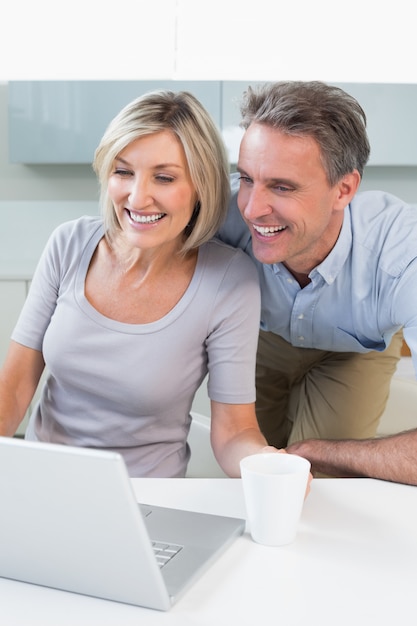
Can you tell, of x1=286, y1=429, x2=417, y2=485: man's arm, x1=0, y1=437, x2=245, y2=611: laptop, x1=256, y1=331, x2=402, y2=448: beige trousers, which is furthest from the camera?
x1=256, y1=331, x2=402, y2=448: beige trousers

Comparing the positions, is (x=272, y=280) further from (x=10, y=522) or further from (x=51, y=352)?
(x=10, y=522)

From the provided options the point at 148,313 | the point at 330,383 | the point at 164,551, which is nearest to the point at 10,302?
the point at 330,383

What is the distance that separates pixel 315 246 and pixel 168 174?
1.33ft

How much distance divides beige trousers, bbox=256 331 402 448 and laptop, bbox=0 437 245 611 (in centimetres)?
134

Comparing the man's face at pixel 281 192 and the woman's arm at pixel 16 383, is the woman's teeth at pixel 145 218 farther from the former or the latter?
the woman's arm at pixel 16 383

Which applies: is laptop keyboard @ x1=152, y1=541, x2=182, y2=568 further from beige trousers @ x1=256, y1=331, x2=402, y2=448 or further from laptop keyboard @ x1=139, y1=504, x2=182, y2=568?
beige trousers @ x1=256, y1=331, x2=402, y2=448

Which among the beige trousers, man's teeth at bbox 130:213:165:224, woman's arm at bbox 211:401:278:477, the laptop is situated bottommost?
the beige trousers

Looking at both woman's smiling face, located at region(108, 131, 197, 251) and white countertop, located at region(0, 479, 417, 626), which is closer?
white countertop, located at region(0, 479, 417, 626)

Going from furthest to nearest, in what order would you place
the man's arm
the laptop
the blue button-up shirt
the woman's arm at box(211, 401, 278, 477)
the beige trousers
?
the beige trousers, the blue button-up shirt, the woman's arm at box(211, 401, 278, 477), the man's arm, the laptop

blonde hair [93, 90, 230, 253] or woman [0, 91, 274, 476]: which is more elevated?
blonde hair [93, 90, 230, 253]

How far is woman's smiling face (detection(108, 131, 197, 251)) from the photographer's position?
1.60 metres

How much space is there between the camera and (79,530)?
2.69ft

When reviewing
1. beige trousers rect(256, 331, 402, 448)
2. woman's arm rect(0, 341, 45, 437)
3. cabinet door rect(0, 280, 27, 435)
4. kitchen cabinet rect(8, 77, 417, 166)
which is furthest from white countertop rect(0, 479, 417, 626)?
kitchen cabinet rect(8, 77, 417, 166)

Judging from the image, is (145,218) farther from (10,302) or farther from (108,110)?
(108,110)
